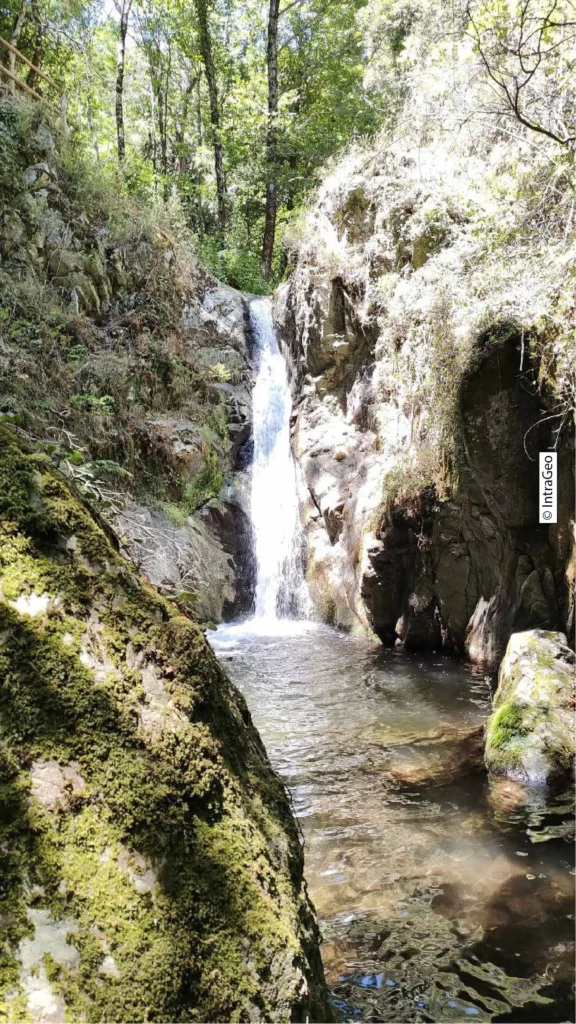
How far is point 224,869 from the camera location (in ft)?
4.84

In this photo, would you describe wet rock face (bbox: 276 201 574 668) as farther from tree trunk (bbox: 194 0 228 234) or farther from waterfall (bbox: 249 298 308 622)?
tree trunk (bbox: 194 0 228 234)

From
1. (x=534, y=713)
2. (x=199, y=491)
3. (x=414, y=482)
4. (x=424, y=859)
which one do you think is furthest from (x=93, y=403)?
(x=424, y=859)

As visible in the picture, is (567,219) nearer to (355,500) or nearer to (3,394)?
(355,500)

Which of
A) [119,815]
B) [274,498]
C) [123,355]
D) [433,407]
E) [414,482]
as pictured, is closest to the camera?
[119,815]

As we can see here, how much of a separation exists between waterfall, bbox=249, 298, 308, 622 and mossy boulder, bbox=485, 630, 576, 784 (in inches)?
255

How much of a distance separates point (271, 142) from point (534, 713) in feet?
57.6

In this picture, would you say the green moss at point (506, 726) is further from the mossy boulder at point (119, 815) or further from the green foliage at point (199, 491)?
the green foliage at point (199, 491)

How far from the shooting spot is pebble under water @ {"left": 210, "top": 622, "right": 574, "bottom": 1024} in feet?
8.44

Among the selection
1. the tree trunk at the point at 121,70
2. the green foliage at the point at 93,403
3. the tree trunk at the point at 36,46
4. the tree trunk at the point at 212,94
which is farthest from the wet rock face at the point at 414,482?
the tree trunk at the point at 36,46

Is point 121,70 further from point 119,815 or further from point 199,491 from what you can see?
point 119,815

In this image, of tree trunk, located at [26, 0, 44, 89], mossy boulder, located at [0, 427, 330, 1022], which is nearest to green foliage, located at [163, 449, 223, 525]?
mossy boulder, located at [0, 427, 330, 1022]

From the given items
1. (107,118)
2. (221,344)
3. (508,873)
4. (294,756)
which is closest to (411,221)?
(221,344)

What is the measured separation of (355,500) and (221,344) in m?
5.85

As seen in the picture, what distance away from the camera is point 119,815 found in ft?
4.54
